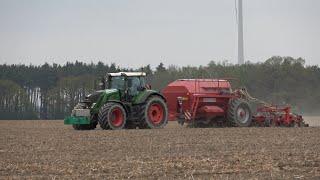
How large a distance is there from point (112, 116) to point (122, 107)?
54 cm

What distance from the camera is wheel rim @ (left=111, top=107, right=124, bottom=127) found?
1036 inches

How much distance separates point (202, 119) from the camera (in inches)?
1195

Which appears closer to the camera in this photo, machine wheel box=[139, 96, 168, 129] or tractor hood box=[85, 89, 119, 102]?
tractor hood box=[85, 89, 119, 102]

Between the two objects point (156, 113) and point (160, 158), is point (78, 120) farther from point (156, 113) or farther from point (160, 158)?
point (160, 158)

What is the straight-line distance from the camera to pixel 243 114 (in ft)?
99.8

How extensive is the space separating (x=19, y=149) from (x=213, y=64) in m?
72.0

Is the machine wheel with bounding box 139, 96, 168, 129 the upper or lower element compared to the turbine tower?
lower

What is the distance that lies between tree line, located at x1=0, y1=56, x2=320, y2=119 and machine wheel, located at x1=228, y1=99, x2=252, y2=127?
471 cm

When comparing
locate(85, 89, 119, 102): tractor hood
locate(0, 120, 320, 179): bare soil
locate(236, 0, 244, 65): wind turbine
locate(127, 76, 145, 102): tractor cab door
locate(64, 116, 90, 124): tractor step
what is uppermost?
locate(236, 0, 244, 65): wind turbine

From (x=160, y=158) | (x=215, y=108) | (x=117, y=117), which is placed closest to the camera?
(x=160, y=158)

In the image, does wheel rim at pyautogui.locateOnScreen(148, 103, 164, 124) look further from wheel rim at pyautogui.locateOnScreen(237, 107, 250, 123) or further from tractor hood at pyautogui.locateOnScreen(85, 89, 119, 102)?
wheel rim at pyautogui.locateOnScreen(237, 107, 250, 123)

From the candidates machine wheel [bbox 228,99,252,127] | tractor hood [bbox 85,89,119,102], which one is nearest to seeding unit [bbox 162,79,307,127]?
machine wheel [bbox 228,99,252,127]

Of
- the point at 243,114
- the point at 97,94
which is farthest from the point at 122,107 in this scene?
the point at 243,114

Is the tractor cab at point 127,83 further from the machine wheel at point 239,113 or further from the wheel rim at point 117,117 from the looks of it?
the machine wheel at point 239,113
